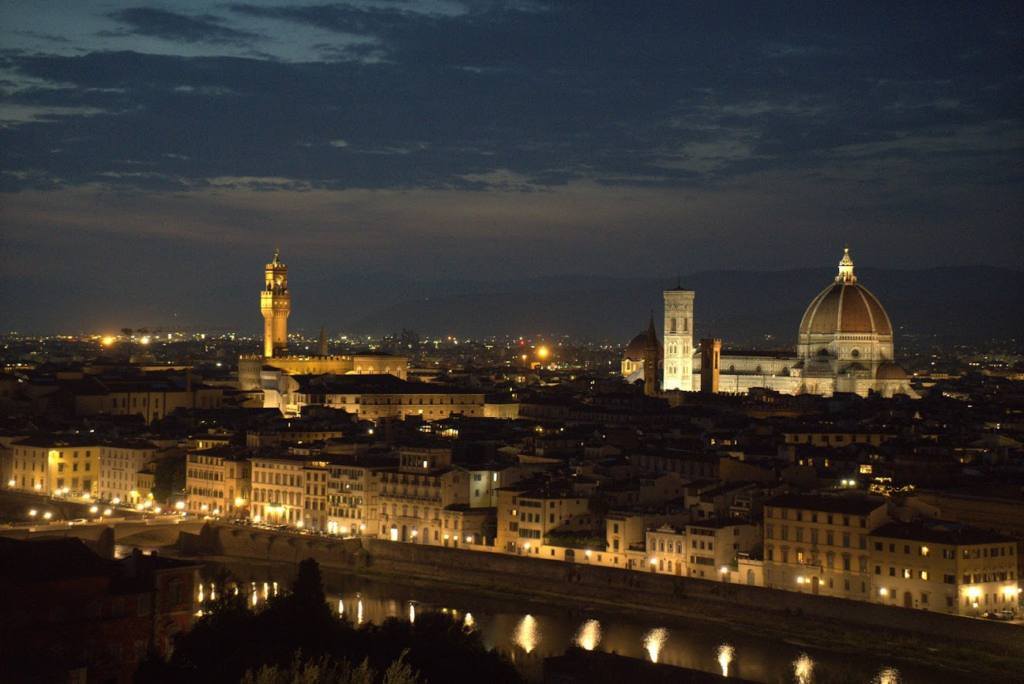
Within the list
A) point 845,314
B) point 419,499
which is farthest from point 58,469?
point 845,314

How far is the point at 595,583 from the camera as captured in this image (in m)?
39.5

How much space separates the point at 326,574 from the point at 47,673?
19272 mm

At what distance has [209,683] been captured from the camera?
2450 cm

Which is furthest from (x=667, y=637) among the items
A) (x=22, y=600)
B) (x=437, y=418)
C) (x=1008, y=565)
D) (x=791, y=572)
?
(x=437, y=418)

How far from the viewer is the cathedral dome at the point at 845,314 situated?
285 ft

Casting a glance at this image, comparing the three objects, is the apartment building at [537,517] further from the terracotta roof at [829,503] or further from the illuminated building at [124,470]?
the illuminated building at [124,470]

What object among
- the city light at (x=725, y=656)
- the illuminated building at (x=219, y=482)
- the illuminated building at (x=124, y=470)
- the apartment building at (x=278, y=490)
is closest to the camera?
the city light at (x=725, y=656)

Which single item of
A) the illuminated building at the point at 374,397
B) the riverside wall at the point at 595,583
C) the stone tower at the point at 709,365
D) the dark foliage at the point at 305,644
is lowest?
the riverside wall at the point at 595,583

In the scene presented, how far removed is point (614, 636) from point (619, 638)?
9.2 inches

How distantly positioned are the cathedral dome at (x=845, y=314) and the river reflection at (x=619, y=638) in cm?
4939

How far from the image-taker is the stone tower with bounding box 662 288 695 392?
89.1 meters

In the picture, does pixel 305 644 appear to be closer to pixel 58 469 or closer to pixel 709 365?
pixel 58 469

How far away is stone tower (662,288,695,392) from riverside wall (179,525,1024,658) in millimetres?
44540

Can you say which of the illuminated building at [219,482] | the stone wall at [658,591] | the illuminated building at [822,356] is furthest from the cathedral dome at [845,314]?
the stone wall at [658,591]
